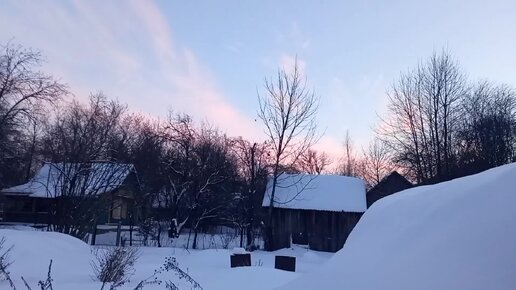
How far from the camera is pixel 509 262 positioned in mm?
2537

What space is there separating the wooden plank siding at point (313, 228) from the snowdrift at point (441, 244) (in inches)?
872

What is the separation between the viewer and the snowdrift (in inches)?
103

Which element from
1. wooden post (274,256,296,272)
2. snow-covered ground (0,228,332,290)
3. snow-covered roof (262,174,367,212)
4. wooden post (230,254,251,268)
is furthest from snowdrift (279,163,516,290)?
snow-covered roof (262,174,367,212)

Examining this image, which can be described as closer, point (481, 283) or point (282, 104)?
point (481, 283)

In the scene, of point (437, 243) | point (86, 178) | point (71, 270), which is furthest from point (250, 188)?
point (437, 243)

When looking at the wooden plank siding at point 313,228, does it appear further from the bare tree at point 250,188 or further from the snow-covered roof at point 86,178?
the snow-covered roof at point 86,178

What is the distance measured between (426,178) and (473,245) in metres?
27.1

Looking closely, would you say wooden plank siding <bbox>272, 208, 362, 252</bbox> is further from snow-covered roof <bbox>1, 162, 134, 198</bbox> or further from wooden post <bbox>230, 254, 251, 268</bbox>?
wooden post <bbox>230, 254, 251, 268</bbox>

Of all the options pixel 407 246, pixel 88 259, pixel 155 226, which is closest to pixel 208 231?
pixel 155 226

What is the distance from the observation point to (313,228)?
26094mm

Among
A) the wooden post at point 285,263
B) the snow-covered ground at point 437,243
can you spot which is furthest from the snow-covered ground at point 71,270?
the snow-covered ground at point 437,243

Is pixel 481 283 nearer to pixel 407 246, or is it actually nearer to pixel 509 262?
pixel 509 262

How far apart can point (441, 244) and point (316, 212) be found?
23.7m

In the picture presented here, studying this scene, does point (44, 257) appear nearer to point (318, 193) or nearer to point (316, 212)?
point (316, 212)
